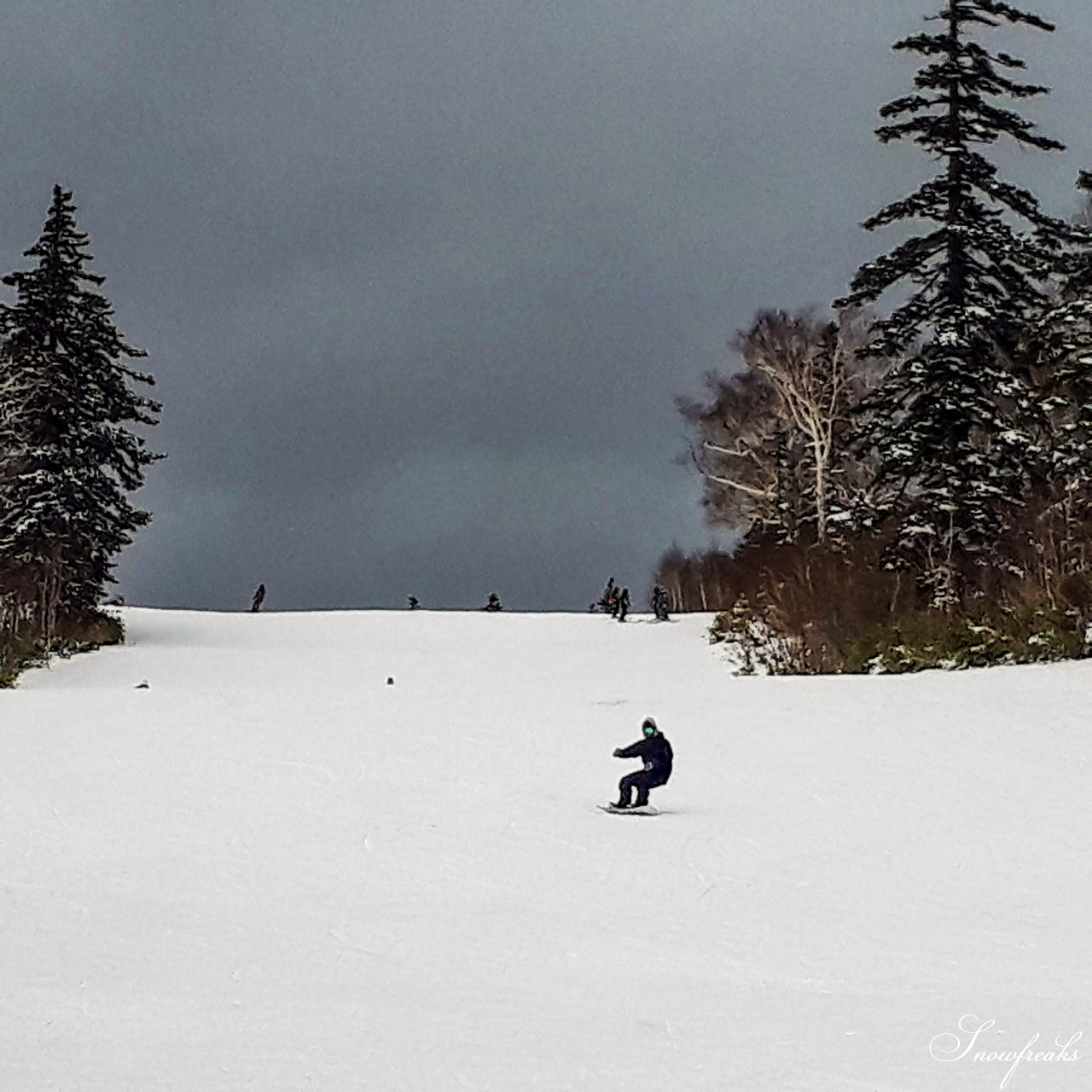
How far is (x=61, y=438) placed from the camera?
1433 inches

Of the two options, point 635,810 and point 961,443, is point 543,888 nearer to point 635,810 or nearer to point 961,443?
point 635,810

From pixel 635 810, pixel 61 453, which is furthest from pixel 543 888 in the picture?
pixel 61 453

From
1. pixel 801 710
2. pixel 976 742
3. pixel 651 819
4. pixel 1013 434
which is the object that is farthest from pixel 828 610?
pixel 651 819

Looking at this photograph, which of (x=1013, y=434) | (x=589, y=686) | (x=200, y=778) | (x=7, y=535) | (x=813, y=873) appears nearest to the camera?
(x=813, y=873)

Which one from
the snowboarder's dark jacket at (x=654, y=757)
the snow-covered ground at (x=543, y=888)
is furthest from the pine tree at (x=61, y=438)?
the snowboarder's dark jacket at (x=654, y=757)

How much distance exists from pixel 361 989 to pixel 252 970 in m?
0.82

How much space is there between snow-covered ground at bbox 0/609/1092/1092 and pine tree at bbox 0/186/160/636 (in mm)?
11086

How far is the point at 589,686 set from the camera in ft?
91.8

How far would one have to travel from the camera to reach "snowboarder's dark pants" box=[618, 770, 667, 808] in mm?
14422

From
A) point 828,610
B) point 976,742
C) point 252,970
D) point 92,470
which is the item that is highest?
point 92,470

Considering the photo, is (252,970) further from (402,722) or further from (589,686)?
(589,686)

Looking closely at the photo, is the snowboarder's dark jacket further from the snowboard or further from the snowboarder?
the snowboard
